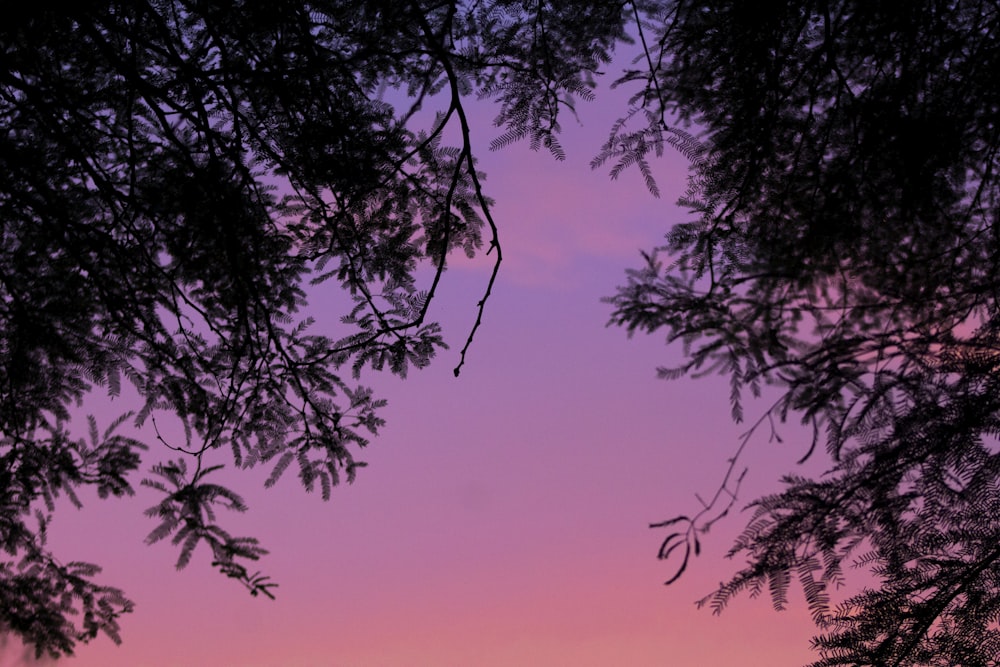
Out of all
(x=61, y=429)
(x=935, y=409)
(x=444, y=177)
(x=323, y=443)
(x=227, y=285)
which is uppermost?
(x=444, y=177)

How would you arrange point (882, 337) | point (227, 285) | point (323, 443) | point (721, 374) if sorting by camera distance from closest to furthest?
point (882, 337) < point (721, 374) < point (323, 443) < point (227, 285)

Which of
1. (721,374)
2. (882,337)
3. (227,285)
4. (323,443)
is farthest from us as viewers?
(227,285)

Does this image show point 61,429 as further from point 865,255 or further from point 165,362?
point 865,255

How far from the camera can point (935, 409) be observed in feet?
12.5

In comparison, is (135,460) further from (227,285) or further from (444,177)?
(444,177)

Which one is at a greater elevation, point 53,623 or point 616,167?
point 616,167

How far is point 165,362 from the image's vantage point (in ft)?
15.8

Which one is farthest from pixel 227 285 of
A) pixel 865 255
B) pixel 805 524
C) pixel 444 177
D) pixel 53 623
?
pixel 865 255

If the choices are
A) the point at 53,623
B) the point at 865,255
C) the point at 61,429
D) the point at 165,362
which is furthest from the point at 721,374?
the point at 53,623

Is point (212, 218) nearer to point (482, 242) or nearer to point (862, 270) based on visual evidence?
point (482, 242)

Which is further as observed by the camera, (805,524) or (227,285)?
(227,285)

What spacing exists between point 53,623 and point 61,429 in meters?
1.28

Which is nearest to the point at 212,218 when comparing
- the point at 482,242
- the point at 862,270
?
the point at 482,242

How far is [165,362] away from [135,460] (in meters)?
0.64
